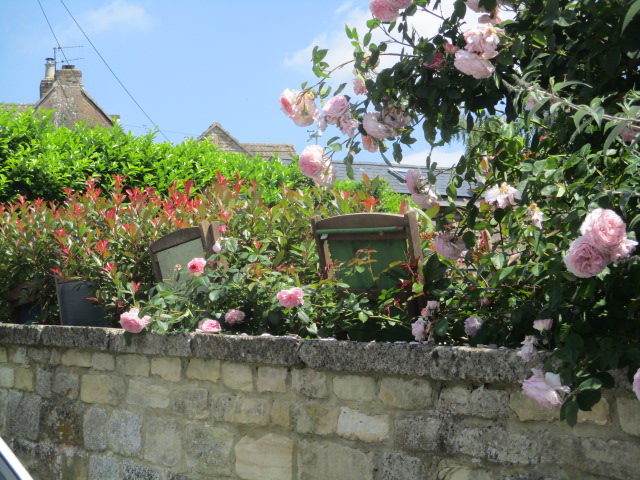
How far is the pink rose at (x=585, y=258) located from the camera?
2262 millimetres

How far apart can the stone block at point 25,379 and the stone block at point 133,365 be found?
1025 mm

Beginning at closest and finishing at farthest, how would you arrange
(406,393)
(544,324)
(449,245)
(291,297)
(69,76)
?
(544,324) → (406,393) → (449,245) → (291,297) → (69,76)

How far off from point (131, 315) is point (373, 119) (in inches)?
70.5

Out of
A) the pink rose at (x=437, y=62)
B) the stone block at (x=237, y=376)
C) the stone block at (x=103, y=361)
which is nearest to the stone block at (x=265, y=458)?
the stone block at (x=237, y=376)

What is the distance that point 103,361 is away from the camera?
187 inches

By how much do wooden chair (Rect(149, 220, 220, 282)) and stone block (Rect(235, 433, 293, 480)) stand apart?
47.2 inches

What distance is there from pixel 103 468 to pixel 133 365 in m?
0.66

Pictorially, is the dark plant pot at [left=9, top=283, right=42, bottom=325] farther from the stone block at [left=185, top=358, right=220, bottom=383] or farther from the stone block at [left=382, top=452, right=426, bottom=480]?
the stone block at [left=382, top=452, right=426, bottom=480]

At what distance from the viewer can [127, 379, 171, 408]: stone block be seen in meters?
4.30

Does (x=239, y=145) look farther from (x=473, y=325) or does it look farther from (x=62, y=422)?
(x=473, y=325)

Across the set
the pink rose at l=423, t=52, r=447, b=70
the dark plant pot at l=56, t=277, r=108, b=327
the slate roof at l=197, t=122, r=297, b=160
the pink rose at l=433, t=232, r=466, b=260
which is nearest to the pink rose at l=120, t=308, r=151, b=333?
the dark plant pot at l=56, t=277, r=108, b=327

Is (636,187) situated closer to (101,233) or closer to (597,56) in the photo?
(597,56)

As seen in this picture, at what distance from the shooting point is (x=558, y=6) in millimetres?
2791

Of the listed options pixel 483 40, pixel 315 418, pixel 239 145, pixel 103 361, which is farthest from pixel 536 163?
pixel 239 145
